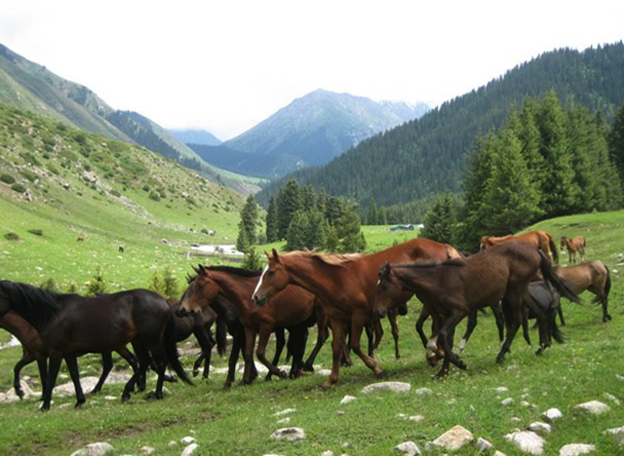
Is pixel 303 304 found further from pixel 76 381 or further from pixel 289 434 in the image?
pixel 289 434

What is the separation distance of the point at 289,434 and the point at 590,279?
626 inches

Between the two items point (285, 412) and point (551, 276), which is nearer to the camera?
point (285, 412)

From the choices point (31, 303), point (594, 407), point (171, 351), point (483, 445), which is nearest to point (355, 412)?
point (483, 445)

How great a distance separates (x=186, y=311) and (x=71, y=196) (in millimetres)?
88431

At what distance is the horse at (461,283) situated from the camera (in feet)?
35.0

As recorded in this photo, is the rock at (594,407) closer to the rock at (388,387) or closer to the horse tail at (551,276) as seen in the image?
the rock at (388,387)

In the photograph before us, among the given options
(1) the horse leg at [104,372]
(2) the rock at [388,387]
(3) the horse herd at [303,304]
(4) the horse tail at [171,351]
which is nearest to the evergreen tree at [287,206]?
(1) the horse leg at [104,372]

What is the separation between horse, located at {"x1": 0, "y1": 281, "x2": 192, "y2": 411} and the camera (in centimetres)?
1248

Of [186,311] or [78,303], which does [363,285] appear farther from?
[78,303]

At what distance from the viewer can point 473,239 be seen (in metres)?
52.6

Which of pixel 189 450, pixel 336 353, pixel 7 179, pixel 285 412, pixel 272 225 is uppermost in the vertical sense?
pixel 7 179

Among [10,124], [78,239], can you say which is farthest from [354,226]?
[10,124]

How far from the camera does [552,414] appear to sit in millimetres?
7410

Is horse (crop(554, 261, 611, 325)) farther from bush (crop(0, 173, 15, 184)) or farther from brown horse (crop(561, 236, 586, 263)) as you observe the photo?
bush (crop(0, 173, 15, 184))
